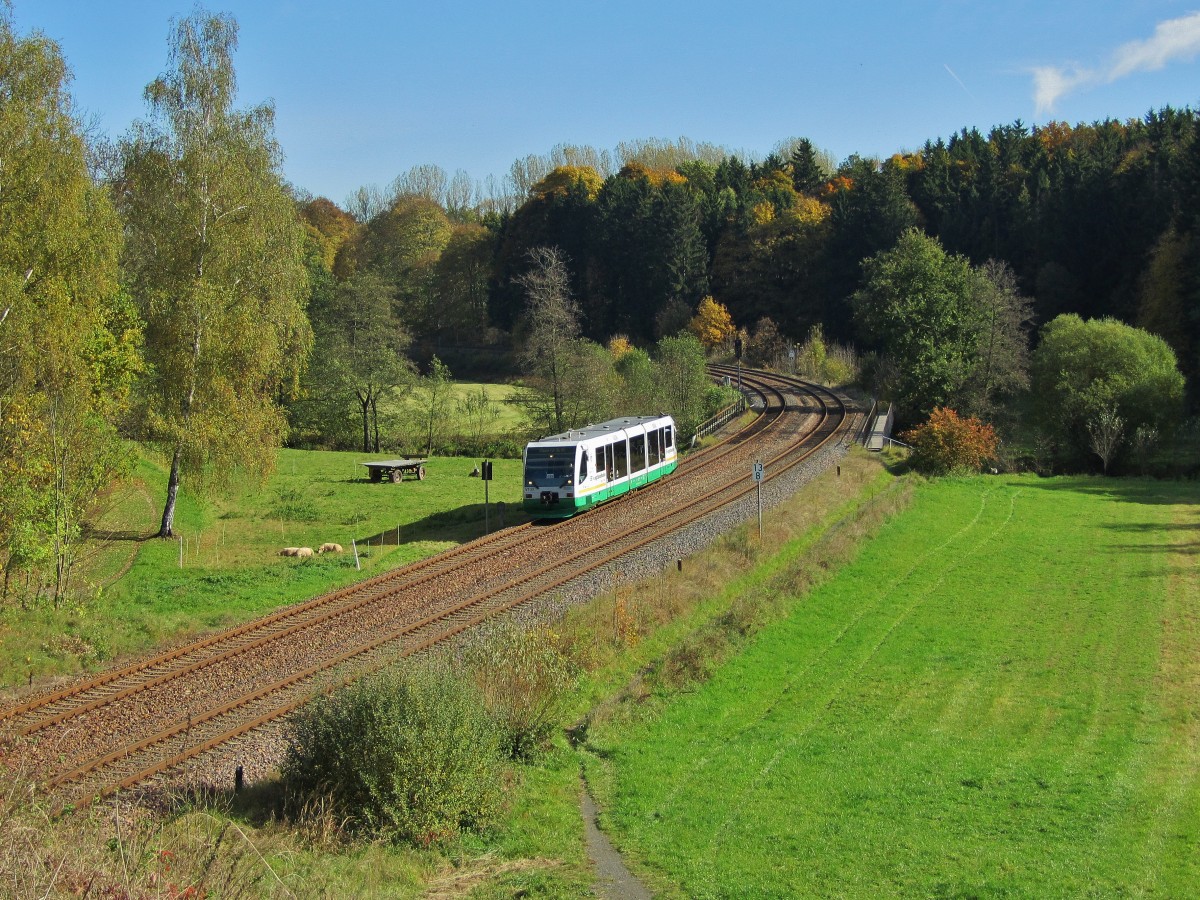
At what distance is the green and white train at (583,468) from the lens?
31328mm

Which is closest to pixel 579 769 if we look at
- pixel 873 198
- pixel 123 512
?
pixel 123 512

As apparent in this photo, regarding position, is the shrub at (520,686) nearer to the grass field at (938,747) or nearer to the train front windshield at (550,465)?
the grass field at (938,747)

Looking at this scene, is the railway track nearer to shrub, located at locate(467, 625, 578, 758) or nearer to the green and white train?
the green and white train

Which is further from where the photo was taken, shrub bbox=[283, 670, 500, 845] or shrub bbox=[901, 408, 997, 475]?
shrub bbox=[901, 408, 997, 475]

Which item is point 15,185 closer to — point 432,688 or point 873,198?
point 432,688

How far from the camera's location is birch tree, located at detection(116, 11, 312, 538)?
32062 millimetres

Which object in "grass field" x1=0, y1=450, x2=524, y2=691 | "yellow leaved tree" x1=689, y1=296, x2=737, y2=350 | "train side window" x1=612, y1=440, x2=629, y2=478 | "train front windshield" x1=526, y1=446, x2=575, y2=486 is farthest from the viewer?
"yellow leaved tree" x1=689, y1=296, x2=737, y2=350

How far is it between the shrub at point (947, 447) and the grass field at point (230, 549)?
18.0 meters

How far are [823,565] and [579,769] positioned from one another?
48.2ft

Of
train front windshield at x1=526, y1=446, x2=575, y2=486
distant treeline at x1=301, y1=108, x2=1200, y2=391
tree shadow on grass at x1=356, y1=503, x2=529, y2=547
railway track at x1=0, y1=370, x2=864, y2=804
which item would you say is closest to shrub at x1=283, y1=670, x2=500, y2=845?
railway track at x1=0, y1=370, x2=864, y2=804

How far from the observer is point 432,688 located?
13.1 m

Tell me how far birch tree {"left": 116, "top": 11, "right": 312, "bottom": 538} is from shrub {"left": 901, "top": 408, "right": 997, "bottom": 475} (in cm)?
2752

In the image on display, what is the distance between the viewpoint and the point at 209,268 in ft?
107

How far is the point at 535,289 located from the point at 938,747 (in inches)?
1858
